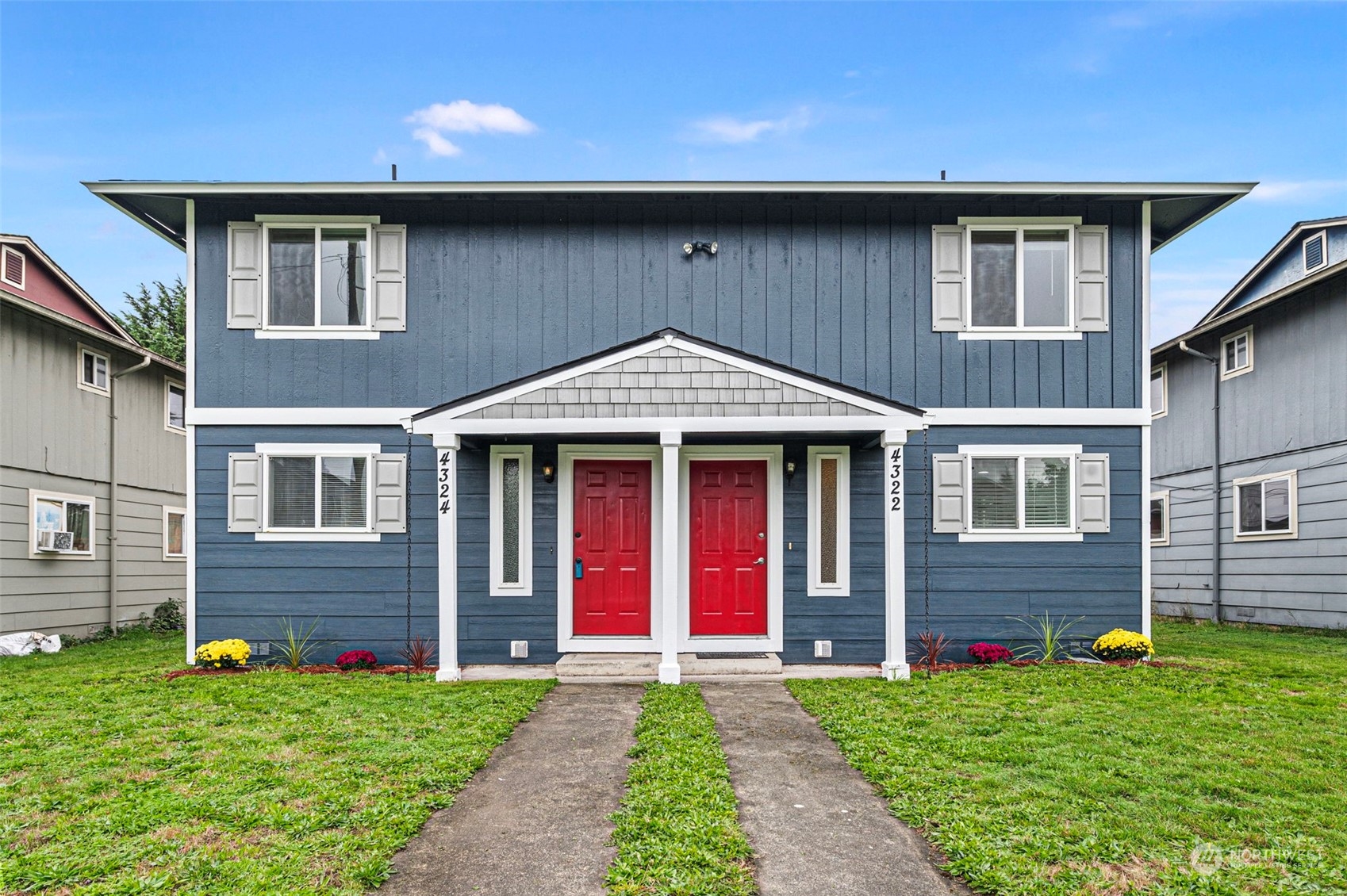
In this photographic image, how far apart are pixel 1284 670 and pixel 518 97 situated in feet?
69.3

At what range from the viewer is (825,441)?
9156mm

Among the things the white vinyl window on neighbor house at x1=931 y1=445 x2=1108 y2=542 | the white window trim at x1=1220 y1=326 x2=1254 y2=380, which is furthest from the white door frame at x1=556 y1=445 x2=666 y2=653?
the white window trim at x1=1220 y1=326 x2=1254 y2=380

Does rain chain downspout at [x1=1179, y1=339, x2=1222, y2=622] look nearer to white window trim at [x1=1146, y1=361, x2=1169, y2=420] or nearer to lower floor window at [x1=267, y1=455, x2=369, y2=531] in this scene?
white window trim at [x1=1146, y1=361, x2=1169, y2=420]

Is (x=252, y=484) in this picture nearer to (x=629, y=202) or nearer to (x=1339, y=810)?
(x=629, y=202)

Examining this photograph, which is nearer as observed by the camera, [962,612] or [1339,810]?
[1339,810]

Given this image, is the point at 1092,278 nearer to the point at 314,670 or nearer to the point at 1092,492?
the point at 1092,492

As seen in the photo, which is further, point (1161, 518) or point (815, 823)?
point (1161, 518)

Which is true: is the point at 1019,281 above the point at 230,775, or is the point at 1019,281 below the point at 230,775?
above

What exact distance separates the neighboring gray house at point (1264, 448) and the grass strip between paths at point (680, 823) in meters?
10.7

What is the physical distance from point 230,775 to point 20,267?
11788 mm

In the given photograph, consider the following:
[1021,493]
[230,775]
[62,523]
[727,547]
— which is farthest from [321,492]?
[1021,493]

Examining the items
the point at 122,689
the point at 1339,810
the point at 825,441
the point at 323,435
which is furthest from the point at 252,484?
the point at 1339,810

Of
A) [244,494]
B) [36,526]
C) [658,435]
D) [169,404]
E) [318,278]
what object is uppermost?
[318,278]

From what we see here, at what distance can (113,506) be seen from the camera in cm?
1338
